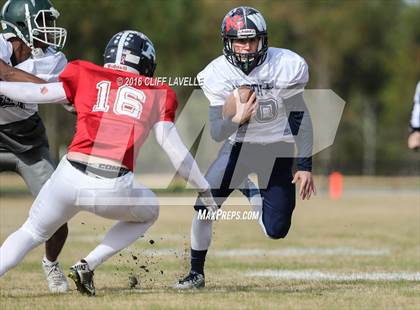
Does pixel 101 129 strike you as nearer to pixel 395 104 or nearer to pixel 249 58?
pixel 249 58

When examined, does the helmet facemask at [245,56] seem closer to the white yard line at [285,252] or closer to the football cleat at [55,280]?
the football cleat at [55,280]

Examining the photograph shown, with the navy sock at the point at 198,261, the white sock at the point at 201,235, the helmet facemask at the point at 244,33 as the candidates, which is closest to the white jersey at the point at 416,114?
the helmet facemask at the point at 244,33

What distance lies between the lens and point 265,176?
623cm

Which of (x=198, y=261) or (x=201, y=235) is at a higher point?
(x=201, y=235)

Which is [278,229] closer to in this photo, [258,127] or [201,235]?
[201,235]

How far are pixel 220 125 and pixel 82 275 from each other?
4.63 feet

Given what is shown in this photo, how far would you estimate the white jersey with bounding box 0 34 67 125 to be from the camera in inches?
229

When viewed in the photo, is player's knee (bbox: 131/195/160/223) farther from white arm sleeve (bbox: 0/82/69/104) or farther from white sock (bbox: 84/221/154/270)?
white arm sleeve (bbox: 0/82/69/104)

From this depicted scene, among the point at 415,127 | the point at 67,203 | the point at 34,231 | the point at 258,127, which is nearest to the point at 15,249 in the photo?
the point at 34,231

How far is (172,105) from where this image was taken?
16.5 feet

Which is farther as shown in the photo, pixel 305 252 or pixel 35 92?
pixel 305 252

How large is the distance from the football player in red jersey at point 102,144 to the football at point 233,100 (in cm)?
73

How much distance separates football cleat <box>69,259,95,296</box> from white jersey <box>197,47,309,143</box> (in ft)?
5.07

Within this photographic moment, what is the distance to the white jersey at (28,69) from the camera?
5812 mm
